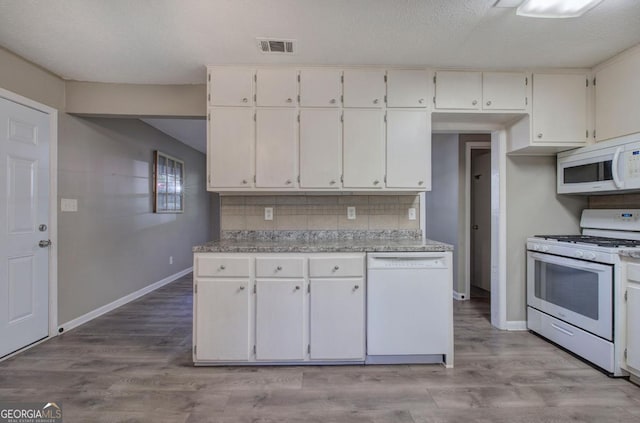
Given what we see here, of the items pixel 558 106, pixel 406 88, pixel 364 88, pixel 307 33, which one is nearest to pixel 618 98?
pixel 558 106

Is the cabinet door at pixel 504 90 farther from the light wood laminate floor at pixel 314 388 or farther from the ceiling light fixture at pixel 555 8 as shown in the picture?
the light wood laminate floor at pixel 314 388

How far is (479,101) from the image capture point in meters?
2.47

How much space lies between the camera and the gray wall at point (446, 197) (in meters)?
3.86

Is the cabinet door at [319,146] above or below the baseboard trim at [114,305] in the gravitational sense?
above

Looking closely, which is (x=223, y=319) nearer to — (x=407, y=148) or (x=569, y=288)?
(x=407, y=148)

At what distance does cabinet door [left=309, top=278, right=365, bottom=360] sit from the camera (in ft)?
6.97

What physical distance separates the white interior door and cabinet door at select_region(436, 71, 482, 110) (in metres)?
3.42

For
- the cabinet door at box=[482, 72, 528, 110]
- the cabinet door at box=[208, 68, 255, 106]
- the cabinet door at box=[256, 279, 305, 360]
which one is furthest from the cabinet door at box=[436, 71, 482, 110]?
the cabinet door at box=[256, 279, 305, 360]

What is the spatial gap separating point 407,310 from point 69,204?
3242mm

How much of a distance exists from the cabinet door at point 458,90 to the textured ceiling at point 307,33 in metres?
0.10

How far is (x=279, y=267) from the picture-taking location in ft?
6.96

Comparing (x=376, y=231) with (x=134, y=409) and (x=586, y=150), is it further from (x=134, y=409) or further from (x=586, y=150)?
(x=134, y=409)

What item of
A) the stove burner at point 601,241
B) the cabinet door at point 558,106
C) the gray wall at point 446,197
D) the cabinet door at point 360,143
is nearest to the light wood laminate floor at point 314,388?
the stove burner at point 601,241

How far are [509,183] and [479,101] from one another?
2.93ft
